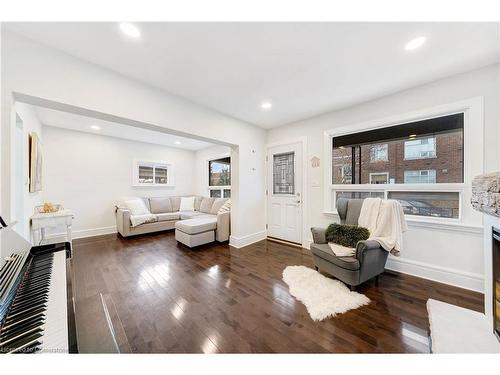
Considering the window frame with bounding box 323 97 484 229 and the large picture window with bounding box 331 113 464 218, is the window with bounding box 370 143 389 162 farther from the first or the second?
the window frame with bounding box 323 97 484 229

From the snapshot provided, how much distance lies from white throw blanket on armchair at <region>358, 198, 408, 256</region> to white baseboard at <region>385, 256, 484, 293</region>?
61 cm

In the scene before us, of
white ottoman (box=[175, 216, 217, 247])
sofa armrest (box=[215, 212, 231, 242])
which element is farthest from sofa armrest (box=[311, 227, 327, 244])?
white ottoman (box=[175, 216, 217, 247])

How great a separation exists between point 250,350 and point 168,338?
64cm

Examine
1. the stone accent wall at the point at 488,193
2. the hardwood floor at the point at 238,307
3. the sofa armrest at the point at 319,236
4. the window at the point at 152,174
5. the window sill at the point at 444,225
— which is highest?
the window at the point at 152,174

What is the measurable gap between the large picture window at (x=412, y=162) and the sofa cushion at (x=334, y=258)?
127 cm

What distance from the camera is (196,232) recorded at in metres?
3.32

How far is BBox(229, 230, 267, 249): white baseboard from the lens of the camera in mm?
3451

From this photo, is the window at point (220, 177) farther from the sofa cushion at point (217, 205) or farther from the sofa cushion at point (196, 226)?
the sofa cushion at point (196, 226)

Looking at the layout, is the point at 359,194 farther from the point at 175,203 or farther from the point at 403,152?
the point at 175,203

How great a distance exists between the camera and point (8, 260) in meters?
0.99

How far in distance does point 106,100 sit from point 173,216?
11.1 ft

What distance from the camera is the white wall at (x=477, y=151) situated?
1872 millimetres

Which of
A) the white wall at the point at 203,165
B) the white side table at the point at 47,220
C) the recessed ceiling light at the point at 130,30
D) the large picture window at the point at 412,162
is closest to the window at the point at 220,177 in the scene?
the white wall at the point at 203,165
